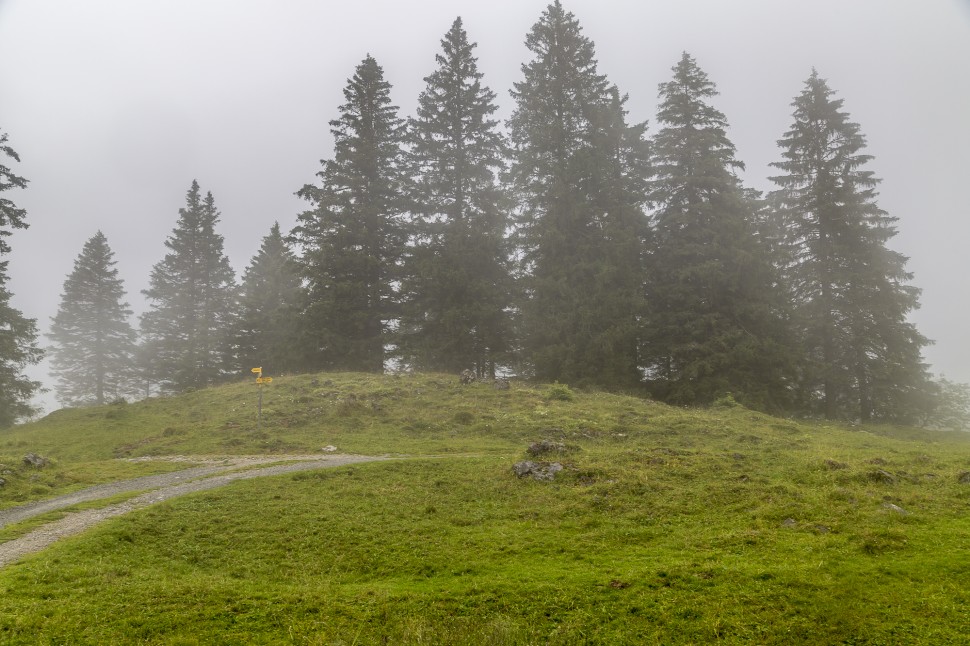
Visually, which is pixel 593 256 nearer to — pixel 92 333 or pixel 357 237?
pixel 357 237

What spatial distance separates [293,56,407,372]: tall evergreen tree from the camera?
33.8 m

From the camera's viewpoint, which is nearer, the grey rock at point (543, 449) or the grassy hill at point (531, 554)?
the grassy hill at point (531, 554)

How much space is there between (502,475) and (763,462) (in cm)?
726

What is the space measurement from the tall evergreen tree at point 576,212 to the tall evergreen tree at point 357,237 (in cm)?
919

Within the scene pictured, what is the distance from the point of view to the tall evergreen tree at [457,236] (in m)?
32.4

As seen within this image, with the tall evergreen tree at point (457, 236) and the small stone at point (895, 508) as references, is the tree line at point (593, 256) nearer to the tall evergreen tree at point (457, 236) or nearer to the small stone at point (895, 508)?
the tall evergreen tree at point (457, 236)

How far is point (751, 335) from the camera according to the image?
27.1 metres

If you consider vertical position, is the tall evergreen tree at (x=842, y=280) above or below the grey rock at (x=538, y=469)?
above

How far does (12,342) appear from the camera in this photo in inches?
1193

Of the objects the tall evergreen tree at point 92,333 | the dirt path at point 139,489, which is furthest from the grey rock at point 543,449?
the tall evergreen tree at point 92,333

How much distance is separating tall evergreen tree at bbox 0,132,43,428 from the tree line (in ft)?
0.43

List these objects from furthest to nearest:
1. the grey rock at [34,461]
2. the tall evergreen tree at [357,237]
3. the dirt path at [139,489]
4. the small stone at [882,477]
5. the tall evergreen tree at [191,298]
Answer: the tall evergreen tree at [191,298] → the tall evergreen tree at [357,237] → the grey rock at [34,461] → the small stone at [882,477] → the dirt path at [139,489]

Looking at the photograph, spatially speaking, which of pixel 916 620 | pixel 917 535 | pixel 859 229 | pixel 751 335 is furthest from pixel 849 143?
pixel 916 620

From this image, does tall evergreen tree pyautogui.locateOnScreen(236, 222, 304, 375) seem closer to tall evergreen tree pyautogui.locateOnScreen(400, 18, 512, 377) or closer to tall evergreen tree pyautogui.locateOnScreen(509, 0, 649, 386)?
tall evergreen tree pyautogui.locateOnScreen(400, 18, 512, 377)
